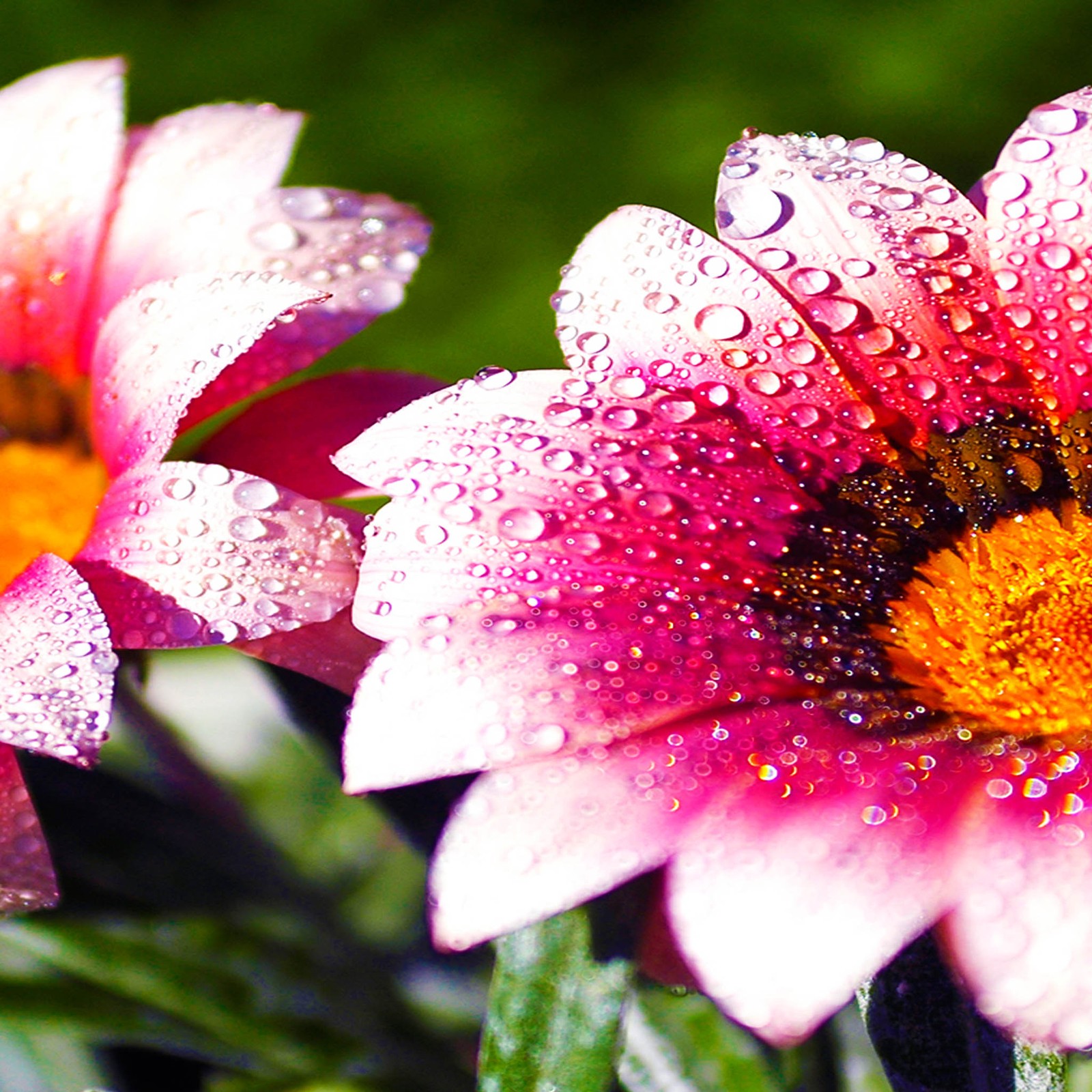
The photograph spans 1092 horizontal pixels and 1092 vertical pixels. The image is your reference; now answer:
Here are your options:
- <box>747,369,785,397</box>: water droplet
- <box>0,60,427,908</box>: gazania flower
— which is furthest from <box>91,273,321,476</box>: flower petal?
<box>747,369,785,397</box>: water droplet

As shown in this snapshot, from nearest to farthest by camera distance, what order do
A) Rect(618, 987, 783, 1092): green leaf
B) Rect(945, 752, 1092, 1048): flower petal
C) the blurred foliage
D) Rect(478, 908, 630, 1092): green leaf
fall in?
Rect(945, 752, 1092, 1048): flower petal
Rect(478, 908, 630, 1092): green leaf
Rect(618, 987, 783, 1092): green leaf
the blurred foliage

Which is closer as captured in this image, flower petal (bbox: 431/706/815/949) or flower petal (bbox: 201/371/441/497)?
flower petal (bbox: 431/706/815/949)

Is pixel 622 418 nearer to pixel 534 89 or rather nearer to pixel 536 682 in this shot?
pixel 536 682

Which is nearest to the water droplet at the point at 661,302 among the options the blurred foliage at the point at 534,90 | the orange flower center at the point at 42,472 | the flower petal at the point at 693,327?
the flower petal at the point at 693,327

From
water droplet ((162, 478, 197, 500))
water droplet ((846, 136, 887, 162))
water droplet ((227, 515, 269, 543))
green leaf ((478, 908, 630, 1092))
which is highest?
water droplet ((846, 136, 887, 162))

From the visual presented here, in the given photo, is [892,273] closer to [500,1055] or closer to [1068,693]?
[1068,693]

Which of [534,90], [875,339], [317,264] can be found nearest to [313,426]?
[317,264]

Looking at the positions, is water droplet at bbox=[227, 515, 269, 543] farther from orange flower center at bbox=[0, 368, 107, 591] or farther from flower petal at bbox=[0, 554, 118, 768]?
orange flower center at bbox=[0, 368, 107, 591]
